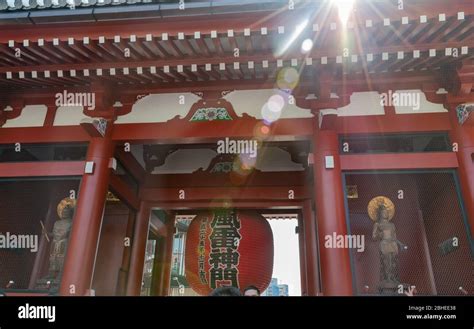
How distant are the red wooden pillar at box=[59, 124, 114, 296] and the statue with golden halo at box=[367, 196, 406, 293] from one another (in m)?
3.89

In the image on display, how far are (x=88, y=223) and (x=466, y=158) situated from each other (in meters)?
4.74

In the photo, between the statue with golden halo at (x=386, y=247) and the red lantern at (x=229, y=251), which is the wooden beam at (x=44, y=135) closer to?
the red lantern at (x=229, y=251)

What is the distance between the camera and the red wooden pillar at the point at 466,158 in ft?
13.9

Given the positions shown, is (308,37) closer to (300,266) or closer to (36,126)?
(36,126)

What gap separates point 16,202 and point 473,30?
7.17m

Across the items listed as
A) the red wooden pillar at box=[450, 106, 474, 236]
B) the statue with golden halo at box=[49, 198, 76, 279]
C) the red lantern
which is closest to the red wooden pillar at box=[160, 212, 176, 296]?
the red lantern

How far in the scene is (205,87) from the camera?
518 centimetres

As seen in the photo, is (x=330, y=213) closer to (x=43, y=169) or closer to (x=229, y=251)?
(x=229, y=251)

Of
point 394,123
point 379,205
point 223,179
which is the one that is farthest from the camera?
point 223,179

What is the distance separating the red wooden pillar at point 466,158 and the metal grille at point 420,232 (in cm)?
70

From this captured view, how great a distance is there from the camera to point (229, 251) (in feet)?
19.5

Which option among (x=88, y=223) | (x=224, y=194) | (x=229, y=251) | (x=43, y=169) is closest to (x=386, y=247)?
(x=229, y=251)
